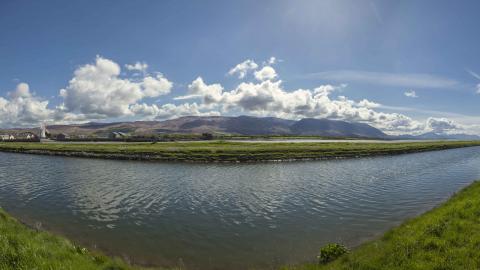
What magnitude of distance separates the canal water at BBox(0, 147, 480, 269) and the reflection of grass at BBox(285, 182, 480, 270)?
345 centimetres

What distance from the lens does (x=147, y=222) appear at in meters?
24.4

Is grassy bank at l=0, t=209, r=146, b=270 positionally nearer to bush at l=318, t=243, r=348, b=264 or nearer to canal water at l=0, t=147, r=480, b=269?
canal water at l=0, t=147, r=480, b=269

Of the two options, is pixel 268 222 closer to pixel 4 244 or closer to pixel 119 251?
pixel 119 251

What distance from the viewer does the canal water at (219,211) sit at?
63.0 ft

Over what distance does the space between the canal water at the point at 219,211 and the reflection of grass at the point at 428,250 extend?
345 centimetres

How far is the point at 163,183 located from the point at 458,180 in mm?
46046

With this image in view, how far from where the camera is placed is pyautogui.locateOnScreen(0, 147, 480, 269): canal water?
19188 millimetres

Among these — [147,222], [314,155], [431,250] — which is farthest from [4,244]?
[314,155]

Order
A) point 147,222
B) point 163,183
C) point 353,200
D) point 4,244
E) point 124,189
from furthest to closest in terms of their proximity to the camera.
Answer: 1. point 163,183
2. point 124,189
3. point 353,200
4. point 147,222
5. point 4,244

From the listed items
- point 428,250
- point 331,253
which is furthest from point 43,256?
point 428,250

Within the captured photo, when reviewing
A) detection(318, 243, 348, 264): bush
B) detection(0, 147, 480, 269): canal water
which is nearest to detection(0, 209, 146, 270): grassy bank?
detection(0, 147, 480, 269): canal water

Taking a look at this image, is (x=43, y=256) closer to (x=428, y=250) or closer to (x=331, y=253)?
(x=331, y=253)

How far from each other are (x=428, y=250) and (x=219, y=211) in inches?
689

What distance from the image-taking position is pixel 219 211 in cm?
2753
